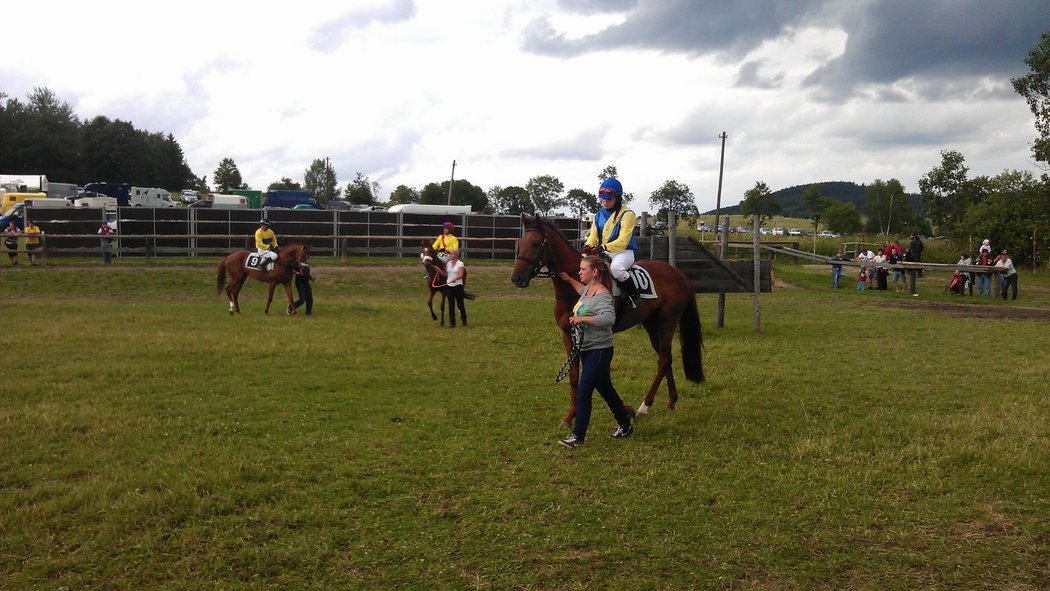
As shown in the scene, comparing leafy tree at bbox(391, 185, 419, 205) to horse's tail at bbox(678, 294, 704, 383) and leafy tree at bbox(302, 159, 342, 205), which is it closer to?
leafy tree at bbox(302, 159, 342, 205)

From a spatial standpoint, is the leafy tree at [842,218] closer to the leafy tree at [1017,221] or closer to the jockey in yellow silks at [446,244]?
the leafy tree at [1017,221]

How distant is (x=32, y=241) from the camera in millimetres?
27953

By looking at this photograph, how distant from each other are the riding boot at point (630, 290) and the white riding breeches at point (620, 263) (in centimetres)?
6

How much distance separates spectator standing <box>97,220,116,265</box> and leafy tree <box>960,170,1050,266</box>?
4139 cm

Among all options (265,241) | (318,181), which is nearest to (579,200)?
(318,181)

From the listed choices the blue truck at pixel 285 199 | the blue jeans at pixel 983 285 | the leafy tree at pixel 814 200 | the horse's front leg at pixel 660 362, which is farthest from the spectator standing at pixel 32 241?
the leafy tree at pixel 814 200

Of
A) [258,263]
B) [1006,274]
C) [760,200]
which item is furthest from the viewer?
[760,200]

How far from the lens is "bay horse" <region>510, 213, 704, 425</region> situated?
26.1 ft

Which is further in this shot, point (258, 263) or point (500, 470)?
point (258, 263)

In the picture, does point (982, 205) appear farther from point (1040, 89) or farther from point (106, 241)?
point (106, 241)

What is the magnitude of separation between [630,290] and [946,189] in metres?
64.9

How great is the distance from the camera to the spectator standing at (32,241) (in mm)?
26719

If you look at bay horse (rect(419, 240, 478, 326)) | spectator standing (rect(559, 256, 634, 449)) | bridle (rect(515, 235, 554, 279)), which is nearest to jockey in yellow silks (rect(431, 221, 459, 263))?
bay horse (rect(419, 240, 478, 326))

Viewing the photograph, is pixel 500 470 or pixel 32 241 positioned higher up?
pixel 32 241
